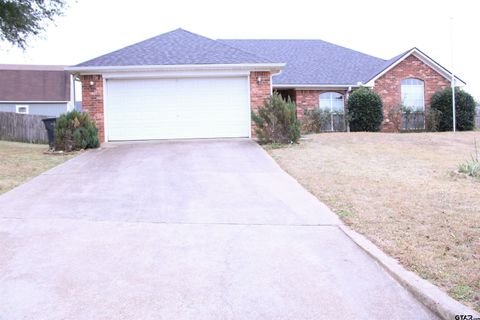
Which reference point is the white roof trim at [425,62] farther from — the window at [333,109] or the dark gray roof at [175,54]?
the dark gray roof at [175,54]

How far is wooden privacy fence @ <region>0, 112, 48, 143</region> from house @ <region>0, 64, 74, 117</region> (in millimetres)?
10240

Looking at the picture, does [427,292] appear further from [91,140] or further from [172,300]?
[91,140]

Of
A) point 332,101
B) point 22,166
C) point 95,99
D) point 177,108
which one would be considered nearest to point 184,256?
point 22,166

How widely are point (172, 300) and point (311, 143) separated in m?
13.0

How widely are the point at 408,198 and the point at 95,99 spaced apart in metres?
13.1

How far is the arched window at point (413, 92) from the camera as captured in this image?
982 inches

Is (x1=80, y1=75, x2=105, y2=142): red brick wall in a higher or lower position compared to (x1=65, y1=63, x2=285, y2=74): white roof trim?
lower

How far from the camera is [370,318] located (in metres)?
4.23

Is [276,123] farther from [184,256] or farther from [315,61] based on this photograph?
[315,61]

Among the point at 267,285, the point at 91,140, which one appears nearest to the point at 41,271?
the point at 267,285

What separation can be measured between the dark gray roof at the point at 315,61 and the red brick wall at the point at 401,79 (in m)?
0.71

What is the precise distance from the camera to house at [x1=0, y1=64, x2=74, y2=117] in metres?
37.9

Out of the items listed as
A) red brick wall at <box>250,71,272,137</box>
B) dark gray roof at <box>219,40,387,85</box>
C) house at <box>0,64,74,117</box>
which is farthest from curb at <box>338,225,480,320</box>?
house at <box>0,64,74,117</box>

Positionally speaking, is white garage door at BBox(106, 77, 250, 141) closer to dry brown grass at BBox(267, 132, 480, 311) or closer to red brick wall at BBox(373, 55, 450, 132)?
dry brown grass at BBox(267, 132, 480, 311)
